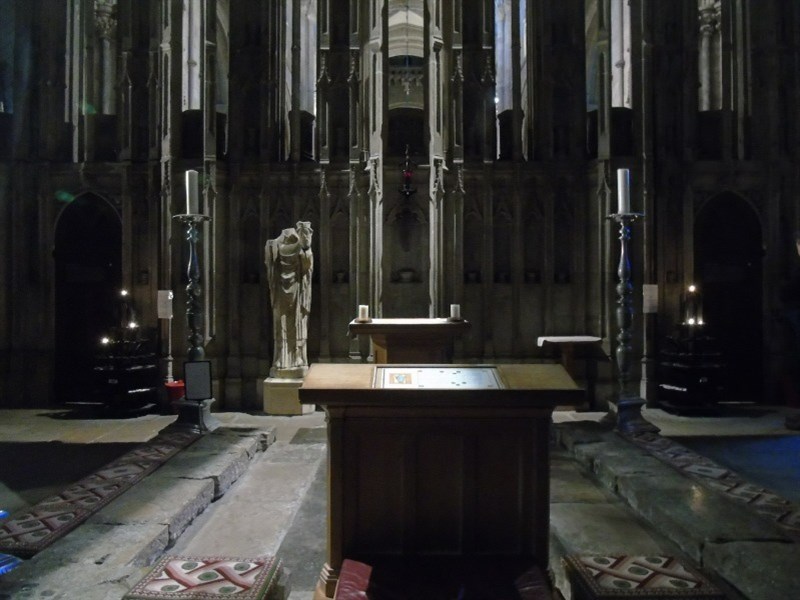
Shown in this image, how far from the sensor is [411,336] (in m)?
6.69

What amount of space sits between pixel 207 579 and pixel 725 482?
437 centimetres

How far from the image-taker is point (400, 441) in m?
3.02

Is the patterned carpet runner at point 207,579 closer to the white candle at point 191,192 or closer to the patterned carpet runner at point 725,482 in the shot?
the patterned carpet runner at point 725,482

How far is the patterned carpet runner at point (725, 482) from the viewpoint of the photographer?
4.18 metres

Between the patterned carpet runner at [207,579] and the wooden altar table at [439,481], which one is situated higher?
the wooden altar table at [439,481]

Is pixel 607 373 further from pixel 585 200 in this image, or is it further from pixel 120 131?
pixel 120 131

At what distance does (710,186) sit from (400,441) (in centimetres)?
891

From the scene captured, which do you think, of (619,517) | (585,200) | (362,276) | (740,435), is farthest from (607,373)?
(619,517)

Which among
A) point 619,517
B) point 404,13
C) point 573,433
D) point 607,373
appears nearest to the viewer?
point 619,517

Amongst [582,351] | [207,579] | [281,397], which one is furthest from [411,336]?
[207,579]

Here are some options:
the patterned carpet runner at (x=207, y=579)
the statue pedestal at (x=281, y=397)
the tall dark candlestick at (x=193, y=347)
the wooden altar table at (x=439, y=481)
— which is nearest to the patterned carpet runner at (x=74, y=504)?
the tall dark candlestick at (x=193, y=347)

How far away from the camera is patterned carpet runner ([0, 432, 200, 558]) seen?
3725 millimetres

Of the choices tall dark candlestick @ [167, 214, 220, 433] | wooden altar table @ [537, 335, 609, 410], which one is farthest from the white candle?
wooden altar table @ [537, 335, 609, 410]

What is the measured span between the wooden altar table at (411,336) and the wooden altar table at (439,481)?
3.54 m
